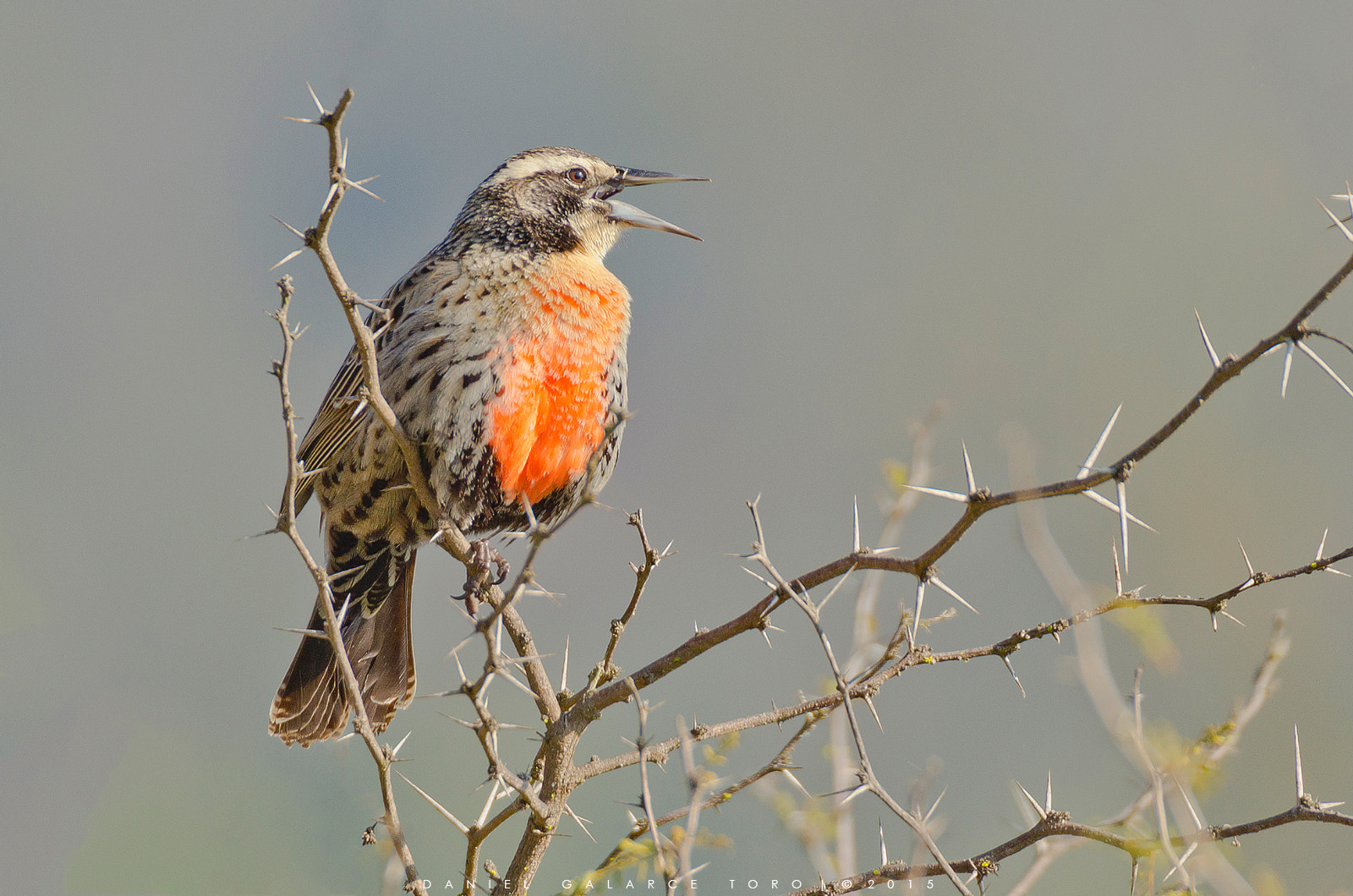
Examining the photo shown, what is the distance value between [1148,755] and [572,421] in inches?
95.0

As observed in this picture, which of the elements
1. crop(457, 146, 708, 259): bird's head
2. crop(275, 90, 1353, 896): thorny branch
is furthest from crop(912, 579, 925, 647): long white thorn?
crop(457, 146, 708, 259): bird's head

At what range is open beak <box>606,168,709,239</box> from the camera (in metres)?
4.97

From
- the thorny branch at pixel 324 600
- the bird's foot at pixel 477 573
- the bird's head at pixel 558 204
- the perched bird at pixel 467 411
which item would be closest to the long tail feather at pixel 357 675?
the perched bird at pixel 467 411

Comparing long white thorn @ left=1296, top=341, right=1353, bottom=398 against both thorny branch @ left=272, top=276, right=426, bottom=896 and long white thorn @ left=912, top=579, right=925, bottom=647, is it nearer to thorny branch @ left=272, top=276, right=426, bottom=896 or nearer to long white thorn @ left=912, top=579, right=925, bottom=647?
long white thorn @ left=912, top=579, right=925, bottom=647

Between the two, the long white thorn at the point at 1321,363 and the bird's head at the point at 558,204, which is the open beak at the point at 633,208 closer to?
the bird's head at the point at 558,204

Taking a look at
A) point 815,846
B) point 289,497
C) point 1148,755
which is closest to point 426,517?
point 289,497

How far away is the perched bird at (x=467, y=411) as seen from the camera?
3988 millimetres

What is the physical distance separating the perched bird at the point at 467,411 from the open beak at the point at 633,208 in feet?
0.04

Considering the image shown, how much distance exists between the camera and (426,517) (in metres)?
4.32

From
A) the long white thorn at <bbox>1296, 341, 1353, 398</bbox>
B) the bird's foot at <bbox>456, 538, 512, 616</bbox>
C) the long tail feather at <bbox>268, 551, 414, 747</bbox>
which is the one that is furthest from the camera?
the long tail feather at <bbox>268, 551, 414, 747</bbox>

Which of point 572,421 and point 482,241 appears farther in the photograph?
point 482,241

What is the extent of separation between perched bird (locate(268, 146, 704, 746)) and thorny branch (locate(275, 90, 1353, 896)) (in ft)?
2.08

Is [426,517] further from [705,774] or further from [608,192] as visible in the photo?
[705,774]

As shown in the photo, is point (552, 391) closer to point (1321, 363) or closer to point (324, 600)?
point (324, 600)
